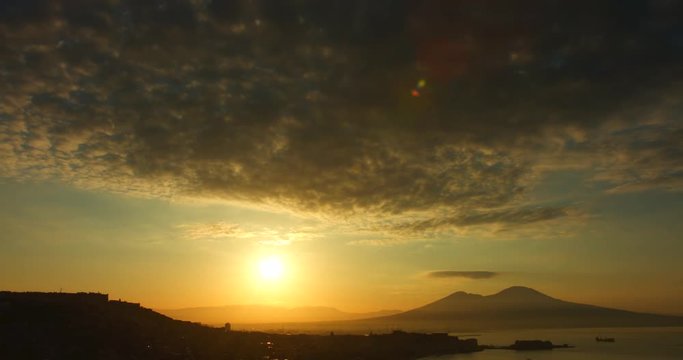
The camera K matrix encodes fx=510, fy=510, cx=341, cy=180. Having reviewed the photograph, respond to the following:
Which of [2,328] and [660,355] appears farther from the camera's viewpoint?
[660,355]

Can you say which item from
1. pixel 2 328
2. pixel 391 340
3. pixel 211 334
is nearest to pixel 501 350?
pixel 391 340

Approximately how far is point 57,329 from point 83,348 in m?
5.49

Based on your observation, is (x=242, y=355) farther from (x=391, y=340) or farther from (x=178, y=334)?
(x=391, y=340)

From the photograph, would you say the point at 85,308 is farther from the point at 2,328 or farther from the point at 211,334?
the point at 211,334

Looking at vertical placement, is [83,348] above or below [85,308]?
below

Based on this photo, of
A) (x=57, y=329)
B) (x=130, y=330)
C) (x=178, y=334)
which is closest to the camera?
(x=57, y=329)

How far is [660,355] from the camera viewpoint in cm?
10538

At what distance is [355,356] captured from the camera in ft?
266

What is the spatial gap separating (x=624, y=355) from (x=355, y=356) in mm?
62242

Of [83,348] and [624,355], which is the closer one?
[83,348]

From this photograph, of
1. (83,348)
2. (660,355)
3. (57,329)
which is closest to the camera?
(83,348)

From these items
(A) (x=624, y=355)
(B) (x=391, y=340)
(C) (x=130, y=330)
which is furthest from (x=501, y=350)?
(C) (x=130, y=330)

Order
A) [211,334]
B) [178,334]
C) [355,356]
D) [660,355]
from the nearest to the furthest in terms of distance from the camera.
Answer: [178,334]
[211,334]
[355,356]
[660,355]

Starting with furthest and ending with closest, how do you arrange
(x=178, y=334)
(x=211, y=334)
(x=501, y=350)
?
(x=501, y=350) < (x=211, y=334) < (x=178, y=334)
